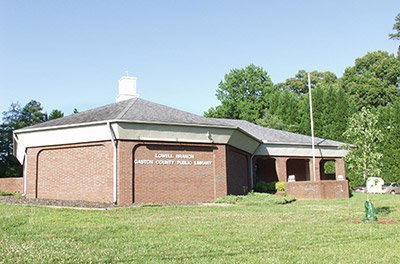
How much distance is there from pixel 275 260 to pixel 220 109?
5544cm

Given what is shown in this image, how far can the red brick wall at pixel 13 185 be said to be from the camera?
31.8 meters

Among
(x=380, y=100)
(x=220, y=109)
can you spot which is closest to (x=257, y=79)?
(x=220, y=109)

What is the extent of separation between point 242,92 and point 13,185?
3966cm

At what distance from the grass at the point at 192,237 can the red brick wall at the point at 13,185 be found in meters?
15.8

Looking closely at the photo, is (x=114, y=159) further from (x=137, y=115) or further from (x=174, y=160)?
(x=174, y=160)

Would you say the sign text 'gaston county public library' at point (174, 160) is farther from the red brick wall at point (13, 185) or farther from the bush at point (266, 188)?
the red brick wall at point (13, 185)

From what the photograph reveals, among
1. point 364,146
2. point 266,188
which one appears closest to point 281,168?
point 266,188

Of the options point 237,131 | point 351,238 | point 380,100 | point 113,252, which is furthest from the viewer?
point 380,100

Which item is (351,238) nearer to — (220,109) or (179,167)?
(179,167)

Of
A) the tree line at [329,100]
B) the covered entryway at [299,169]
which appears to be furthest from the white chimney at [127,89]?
the tree line at [329,100]

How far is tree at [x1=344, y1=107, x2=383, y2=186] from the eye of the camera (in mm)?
16109

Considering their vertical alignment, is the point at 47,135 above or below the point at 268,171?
above

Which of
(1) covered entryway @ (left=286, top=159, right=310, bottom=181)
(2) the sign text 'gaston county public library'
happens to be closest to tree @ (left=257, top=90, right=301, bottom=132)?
(1) covered entryway @ (left=286, top=159, right=310, bottom=181)

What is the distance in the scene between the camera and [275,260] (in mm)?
8391
